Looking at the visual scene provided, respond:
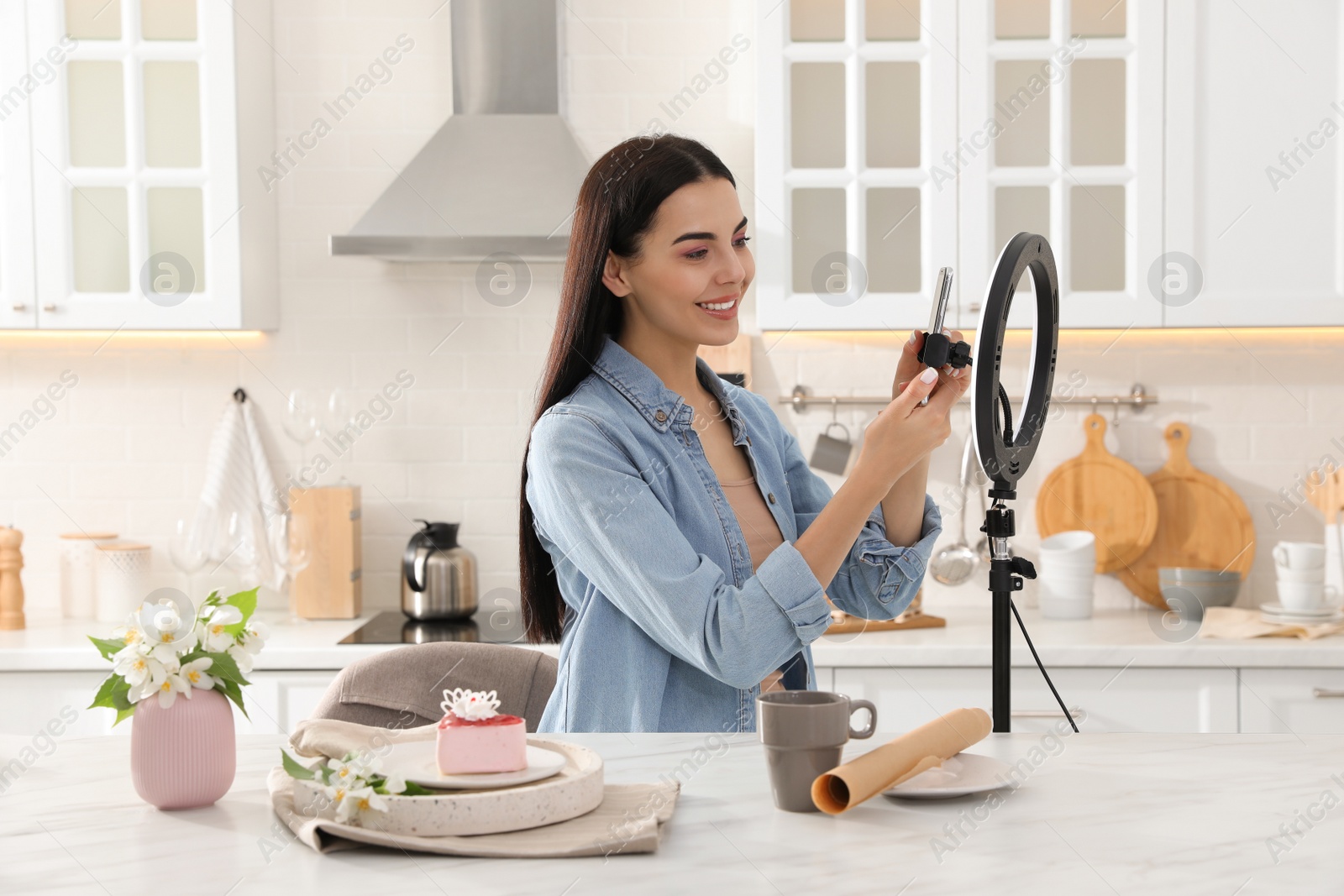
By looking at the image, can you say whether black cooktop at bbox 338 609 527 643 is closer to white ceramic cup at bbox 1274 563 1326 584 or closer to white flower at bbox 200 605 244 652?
white flower at bbox 200 605 244 652

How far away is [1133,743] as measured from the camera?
1240 millimetres

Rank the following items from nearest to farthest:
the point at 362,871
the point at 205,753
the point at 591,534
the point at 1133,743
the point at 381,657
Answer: the point at 362,871 < the point at 205,753 < the point at 1133,743 < the point at 591,534 < the point at 381,657

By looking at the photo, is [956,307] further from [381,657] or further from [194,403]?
[194,403]

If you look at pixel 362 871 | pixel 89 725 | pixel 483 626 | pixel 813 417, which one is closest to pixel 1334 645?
pixel 813 417

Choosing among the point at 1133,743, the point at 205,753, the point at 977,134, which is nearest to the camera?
the point at 205,753

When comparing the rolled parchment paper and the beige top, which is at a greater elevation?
the beige top

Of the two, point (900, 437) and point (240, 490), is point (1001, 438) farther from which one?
point (240, 490)

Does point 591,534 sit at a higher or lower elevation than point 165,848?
→ higher

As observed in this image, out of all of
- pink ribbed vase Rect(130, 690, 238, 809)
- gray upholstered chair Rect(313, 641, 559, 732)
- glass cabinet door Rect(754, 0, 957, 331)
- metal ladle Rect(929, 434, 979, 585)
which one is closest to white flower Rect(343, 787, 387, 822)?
pink ribbed vase Rect(130, 690, 238, 809)

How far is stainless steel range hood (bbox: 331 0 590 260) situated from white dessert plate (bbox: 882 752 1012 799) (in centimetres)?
180

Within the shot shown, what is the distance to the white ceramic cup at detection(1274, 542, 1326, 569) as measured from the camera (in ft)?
8.80

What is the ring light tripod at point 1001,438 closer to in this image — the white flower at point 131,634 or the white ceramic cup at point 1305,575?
the white flower at point 131,634

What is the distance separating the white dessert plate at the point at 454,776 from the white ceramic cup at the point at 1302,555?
2.19 meters

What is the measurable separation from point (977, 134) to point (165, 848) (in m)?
2.34
